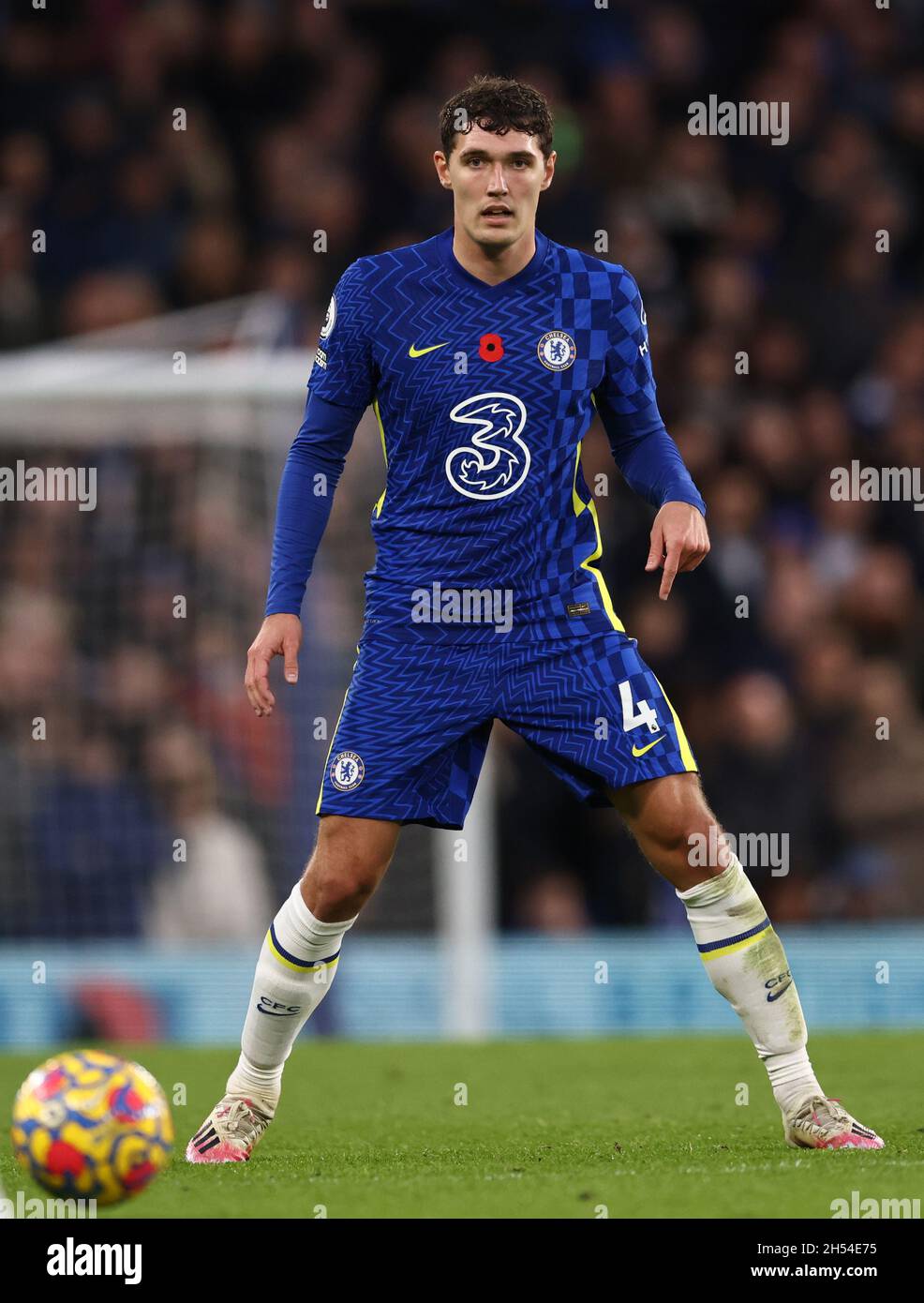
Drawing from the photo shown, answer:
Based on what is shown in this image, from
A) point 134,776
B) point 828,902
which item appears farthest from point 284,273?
point 828,902

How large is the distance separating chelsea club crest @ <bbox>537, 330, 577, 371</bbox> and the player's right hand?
2.95 feet

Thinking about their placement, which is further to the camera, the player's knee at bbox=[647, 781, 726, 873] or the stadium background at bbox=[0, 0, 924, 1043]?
Answer: the stadium background at bbox=[0, 0, 924, 1043]

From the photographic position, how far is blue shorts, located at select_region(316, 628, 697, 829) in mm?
5023

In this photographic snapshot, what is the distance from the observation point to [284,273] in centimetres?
1323

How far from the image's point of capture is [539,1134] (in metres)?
5.72

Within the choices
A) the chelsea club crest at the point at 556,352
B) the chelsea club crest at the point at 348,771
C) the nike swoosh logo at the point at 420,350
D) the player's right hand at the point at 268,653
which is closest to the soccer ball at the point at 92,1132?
the chelsea club crest at the point at 348,771

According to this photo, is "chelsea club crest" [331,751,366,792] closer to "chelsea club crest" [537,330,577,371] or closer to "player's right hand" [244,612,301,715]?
"player's right hand" [244,612,301,715]

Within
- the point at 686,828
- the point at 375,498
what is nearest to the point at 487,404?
the point at 686,828

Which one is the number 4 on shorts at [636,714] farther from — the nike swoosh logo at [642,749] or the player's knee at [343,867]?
the player's knee at [343,867]

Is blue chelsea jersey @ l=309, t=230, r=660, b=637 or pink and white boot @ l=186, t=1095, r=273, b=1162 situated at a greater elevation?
blue chelsea jersey @ l=309, t=230, r=660, b=637

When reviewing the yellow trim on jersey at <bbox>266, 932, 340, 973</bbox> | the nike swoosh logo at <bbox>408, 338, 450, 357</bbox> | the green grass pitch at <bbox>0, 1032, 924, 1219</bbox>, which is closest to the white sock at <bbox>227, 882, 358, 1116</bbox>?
the yellow trim on jersey at <bbox>266, 932, 340, 973</bbox>

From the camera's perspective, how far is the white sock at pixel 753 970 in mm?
5082

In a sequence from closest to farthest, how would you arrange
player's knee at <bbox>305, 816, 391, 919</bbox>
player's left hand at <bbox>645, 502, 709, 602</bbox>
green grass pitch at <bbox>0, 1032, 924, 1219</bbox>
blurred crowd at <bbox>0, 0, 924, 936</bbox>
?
green grass pitch at <bbox>0, 1032, 924, 1219</bbox>, player's left hand at <bbox>645, 502, 709, 602</bbox>, player's knee at <bbox>305, 816, 391, 919</bbox>, blurred crowd at <bbox>0, 0, 924, 936</bbox>
